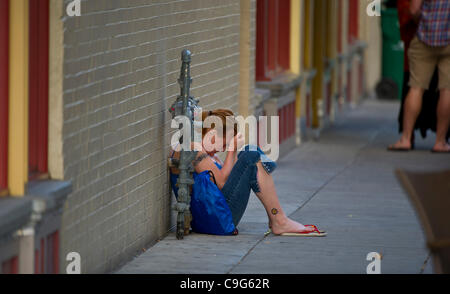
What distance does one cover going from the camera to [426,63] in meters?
11.2

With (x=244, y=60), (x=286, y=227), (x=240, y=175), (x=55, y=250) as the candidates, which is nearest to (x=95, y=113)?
(x=55, y=250)

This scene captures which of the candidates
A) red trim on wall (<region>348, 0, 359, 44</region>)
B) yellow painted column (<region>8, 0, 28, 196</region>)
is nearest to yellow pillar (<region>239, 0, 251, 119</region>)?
yellow painted column (<region>8, 0, 28, 196</region>)

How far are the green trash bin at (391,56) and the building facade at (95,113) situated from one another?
8808mm

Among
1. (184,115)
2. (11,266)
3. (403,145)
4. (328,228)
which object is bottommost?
(403,145)

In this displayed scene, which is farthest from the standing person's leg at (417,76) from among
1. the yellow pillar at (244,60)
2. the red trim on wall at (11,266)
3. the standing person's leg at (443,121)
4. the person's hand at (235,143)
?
the red trim on wall at (11,266)

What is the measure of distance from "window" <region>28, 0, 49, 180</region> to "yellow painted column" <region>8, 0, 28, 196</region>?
196mm

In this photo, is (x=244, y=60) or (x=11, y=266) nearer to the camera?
(x=11, y=266)

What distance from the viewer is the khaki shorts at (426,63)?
Answer: 36.3 feet

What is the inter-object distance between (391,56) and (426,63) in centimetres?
700

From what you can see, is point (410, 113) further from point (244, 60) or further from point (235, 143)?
point (235, 143)

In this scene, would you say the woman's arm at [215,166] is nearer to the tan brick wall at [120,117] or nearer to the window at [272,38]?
the tan brick wall at [120,117]

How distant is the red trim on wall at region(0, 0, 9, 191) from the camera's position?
461 cm

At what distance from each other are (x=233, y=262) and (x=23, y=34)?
212 cm

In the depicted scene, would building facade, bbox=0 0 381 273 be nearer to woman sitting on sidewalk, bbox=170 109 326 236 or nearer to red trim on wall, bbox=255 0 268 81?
woman sitting on sidewalk, bbox=170 109 326 236
